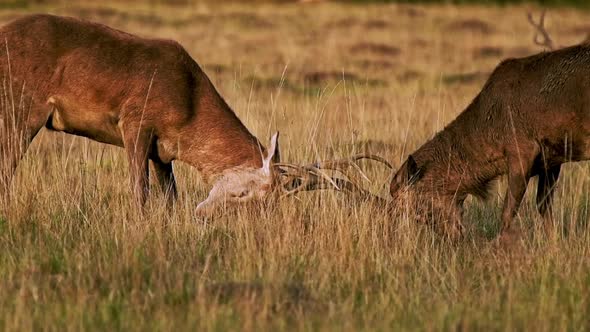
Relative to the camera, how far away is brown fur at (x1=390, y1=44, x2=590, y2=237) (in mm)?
8633

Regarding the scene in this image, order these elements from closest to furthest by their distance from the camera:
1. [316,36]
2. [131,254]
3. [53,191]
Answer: [131,254] → [53,191] → [316,36]

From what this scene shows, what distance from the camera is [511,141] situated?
8.94 meters

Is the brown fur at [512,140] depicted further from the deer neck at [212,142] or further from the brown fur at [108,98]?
the brown fur at [108,98]

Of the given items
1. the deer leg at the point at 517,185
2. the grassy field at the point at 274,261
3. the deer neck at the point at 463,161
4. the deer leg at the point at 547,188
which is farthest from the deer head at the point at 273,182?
the deer leg at the point at 547,188

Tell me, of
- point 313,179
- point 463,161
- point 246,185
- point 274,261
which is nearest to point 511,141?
point 463,161

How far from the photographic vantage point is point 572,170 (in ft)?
39.3

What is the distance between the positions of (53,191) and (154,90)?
1162 mm

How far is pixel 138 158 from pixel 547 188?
3379mm

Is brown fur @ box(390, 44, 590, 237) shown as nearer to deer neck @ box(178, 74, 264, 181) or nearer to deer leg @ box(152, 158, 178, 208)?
deer neck @ box(178, 74, 264, 181)

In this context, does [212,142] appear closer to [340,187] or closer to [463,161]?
[340,187]

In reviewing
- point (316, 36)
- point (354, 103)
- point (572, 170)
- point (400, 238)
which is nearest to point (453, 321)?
point (400, 238)

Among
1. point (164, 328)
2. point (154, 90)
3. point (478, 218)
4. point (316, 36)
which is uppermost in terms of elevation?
point (316, 36)

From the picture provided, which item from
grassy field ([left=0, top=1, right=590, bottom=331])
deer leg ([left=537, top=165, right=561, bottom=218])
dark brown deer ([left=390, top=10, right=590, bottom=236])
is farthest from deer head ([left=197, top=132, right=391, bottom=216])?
deer leg ([left=537, top=165, right=561, bottom=218])

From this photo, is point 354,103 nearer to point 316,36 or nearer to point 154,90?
point 154,90
